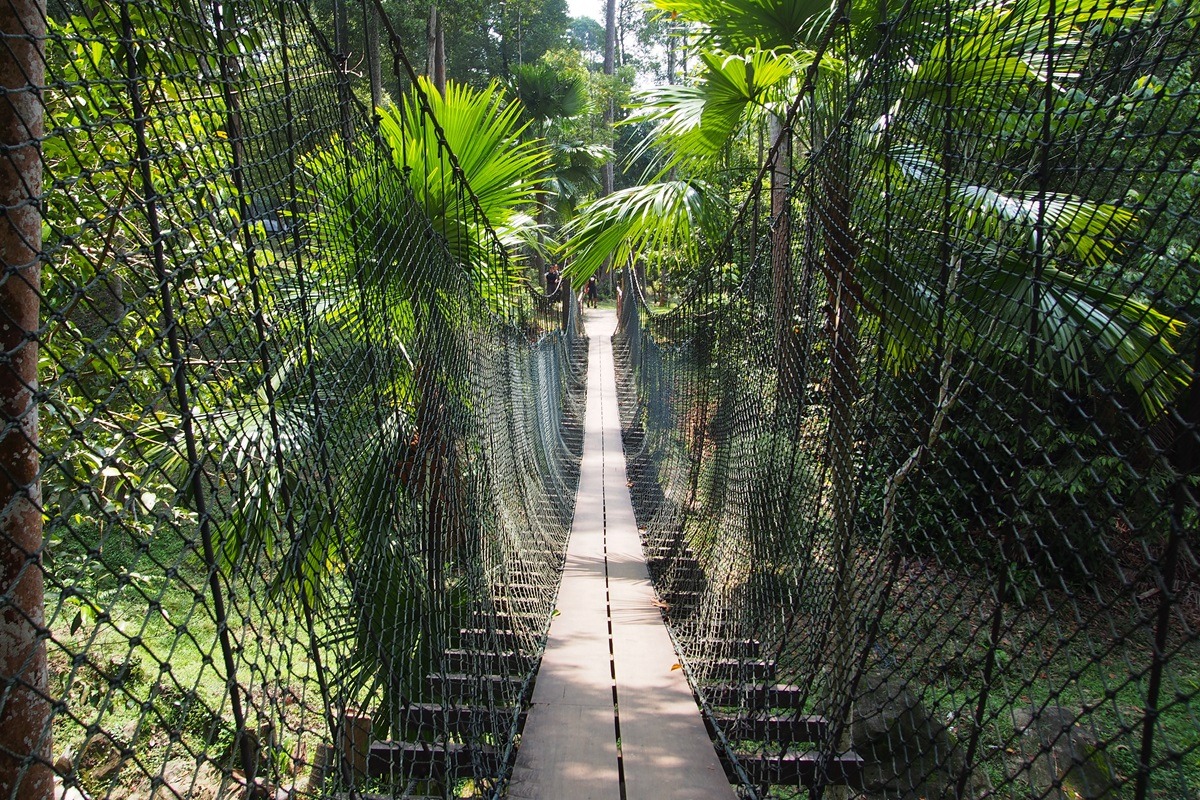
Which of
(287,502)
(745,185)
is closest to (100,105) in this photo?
(287,502)

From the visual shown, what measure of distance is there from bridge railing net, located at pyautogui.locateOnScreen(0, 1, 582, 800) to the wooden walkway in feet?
0.34

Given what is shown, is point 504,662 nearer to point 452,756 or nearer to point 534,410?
point 452,756

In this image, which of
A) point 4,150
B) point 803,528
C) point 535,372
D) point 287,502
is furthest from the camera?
Answer: point 535,372

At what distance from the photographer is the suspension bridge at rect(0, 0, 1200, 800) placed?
2.83ft

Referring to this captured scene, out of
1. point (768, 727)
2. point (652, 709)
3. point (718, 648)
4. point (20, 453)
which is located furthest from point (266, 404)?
point (718, 648)

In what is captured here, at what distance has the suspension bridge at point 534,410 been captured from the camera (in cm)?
86

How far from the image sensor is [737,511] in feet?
8.70

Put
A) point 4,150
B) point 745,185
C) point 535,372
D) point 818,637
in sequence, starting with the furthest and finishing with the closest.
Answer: point 745,185, point 535,372, point 818,637, point 4,150

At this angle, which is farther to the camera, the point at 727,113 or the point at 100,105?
the point at 727,113

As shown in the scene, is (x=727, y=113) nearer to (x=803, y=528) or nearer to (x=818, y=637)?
(x=803, y=528)

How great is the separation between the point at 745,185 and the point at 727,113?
4841 mm

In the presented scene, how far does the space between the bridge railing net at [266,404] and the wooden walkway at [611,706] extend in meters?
0.10

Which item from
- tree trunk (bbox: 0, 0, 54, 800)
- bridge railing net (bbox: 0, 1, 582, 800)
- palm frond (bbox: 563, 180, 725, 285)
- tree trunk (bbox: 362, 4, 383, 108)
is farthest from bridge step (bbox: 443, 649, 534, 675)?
palm frond (bbox: 563, 180, 725, 285)

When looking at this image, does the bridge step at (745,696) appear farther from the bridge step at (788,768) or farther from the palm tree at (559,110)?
the palm tree at (559,110)
